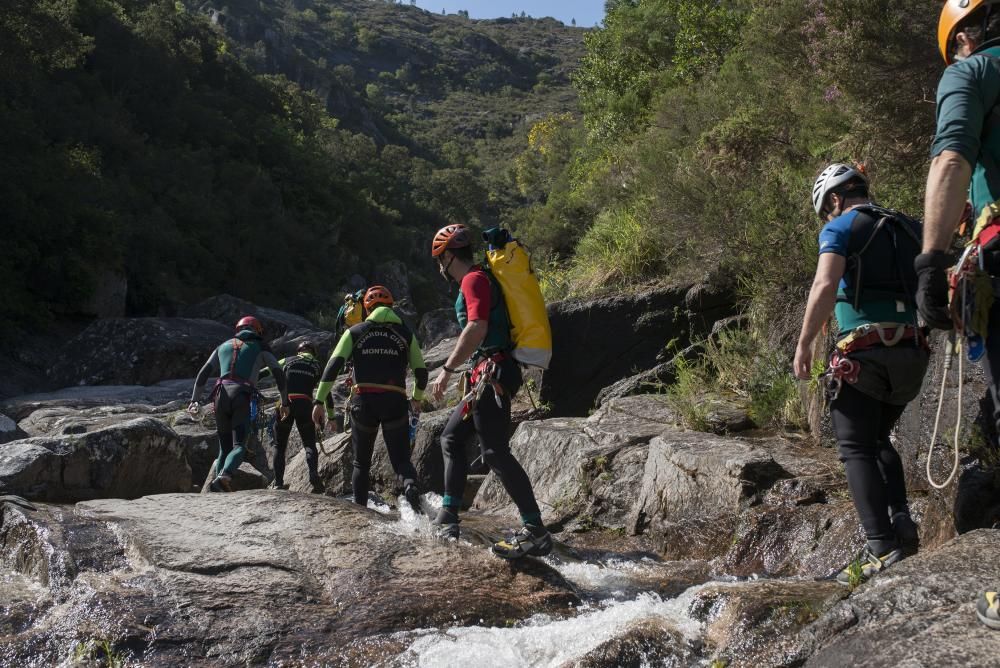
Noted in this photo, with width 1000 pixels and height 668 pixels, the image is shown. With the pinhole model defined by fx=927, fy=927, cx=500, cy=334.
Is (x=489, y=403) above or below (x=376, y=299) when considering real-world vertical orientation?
below

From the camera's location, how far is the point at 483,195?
71.9 metres

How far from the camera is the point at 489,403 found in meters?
5.64

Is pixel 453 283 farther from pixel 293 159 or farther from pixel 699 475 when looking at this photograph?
pixel 293 159

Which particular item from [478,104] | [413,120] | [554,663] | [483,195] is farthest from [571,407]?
[478,104]

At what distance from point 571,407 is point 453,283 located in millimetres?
5263

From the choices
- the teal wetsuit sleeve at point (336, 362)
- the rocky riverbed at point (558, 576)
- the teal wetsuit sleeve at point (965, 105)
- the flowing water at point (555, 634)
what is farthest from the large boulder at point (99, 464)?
the teal wetsuit sleeve at point (965, 105)

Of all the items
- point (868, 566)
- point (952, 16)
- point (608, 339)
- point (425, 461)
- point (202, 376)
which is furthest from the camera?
point (608, 339)

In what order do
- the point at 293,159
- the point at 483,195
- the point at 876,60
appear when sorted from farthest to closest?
the point at 483,195
the point at 293,159
the point at 876,60

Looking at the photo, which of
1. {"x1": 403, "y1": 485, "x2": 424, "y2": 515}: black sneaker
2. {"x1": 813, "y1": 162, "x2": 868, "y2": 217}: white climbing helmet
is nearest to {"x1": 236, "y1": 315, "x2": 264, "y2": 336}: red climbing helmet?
{"x1": 403, "y1": 485, "x2": 424, "y2": 515}: black sneaker

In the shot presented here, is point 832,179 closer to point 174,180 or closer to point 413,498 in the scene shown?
point 413,498

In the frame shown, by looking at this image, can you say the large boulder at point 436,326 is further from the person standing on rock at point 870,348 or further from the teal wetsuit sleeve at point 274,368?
the person standing on rock at point 870,348

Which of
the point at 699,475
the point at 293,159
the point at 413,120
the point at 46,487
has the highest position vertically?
the point at 413,120

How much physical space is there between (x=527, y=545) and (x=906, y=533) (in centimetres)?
227

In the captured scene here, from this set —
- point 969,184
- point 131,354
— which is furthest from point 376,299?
point 131,354
